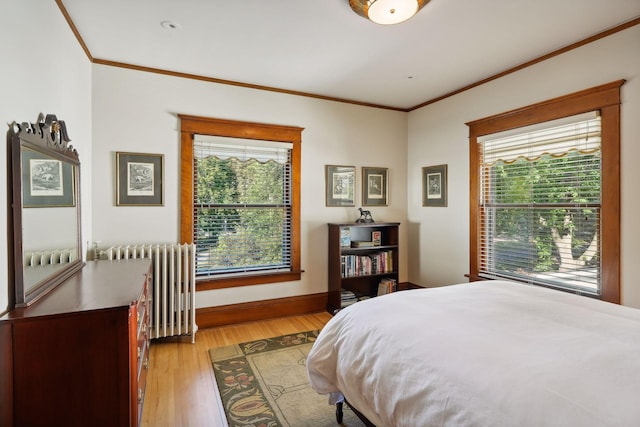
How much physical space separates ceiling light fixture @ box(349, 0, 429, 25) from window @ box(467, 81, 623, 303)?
1684 millimetres

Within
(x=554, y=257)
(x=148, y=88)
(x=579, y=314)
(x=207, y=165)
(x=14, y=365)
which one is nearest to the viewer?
(x=14, y=365)

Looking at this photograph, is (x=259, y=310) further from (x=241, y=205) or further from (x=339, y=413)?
(x=339, y=413)

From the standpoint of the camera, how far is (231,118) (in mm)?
3541

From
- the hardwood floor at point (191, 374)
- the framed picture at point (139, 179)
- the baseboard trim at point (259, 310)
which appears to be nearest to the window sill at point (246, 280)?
the baseboard trim at point (259, 310)

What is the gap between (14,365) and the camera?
4.34 ft

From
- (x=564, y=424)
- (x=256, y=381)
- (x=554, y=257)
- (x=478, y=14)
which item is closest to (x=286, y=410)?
(x=256, y=381)

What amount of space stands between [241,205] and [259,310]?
47.4 inches

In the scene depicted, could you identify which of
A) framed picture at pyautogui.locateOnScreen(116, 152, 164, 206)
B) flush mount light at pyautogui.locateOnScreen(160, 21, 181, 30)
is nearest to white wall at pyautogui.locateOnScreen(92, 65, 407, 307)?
framed picture at pyautogui.locateOnScreen(116, 152, 164, 206)

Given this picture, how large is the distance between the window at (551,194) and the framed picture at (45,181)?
3.70 meters

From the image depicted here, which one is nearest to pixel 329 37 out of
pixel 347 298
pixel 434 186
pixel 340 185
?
pixel 340 185

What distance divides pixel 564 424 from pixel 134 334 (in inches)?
66.9

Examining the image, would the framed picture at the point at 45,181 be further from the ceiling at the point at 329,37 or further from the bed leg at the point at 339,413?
the bed leg at the point at 339,413

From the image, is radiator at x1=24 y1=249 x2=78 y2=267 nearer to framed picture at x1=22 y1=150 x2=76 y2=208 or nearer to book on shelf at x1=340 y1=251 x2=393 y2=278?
framed picture at x1=22 y1=150 x2=76 y2=208

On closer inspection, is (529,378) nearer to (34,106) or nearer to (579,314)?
(579,314)
